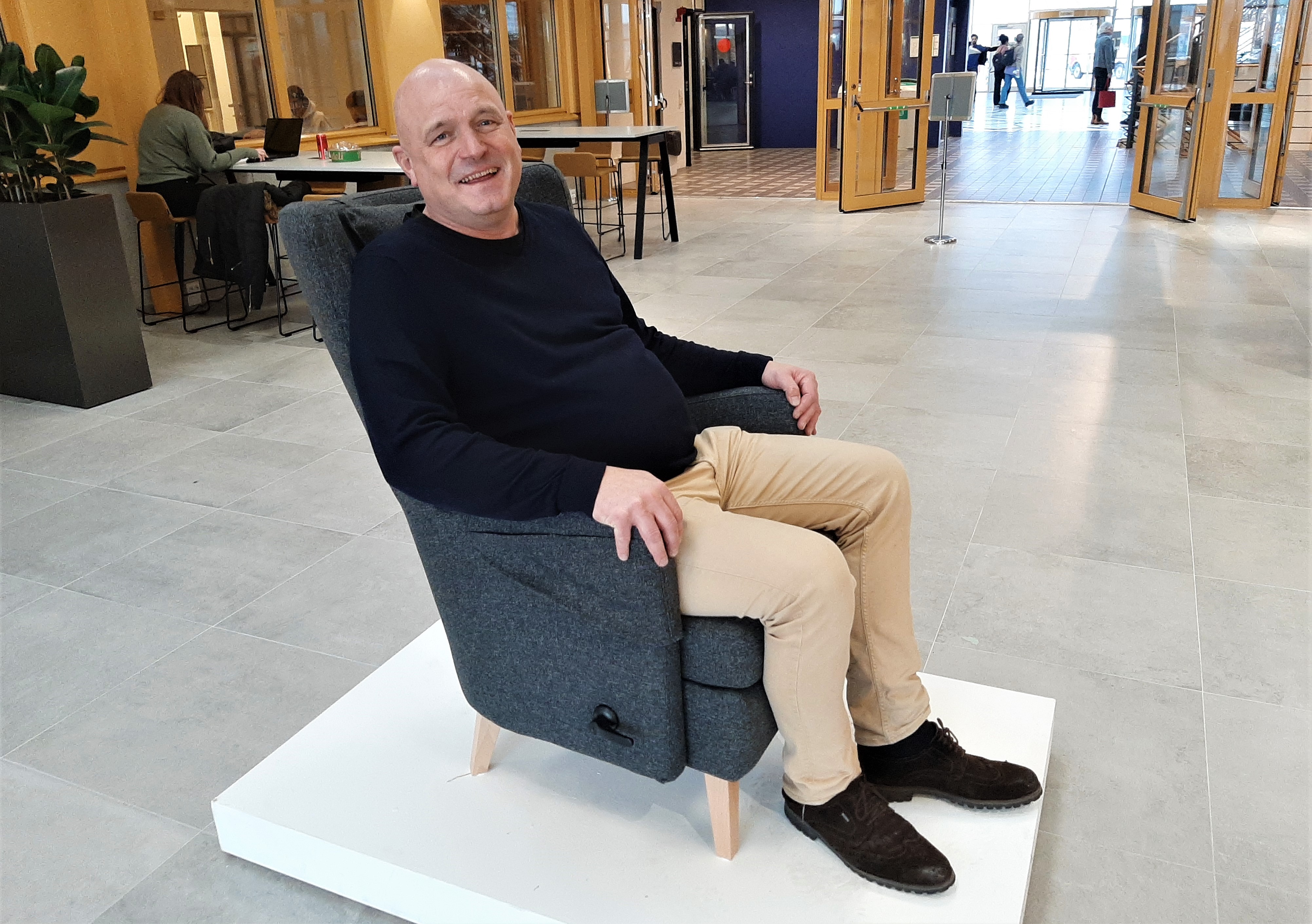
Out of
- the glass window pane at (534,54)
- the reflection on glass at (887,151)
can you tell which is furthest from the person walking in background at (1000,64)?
the glass window pane at (534,54)

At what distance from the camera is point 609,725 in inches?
61.7

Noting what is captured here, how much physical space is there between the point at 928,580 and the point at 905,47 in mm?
7880

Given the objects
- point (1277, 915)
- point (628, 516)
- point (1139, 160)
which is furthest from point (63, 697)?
point (1139, 160)

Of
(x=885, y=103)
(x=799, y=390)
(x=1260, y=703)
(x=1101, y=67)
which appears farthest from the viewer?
(x=1101, y=67)

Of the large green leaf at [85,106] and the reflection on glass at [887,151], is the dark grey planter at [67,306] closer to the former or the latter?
the large green leaf at [85,106]

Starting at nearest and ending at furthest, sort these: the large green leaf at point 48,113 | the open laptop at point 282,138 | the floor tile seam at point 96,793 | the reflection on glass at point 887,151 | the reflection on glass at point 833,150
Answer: the floor tile seam at point 96,793
the large green leaf at point 48,113
the open laptop at point 282,138
the reflection on glass at point 887,151
the reflection on glass at point 833,150

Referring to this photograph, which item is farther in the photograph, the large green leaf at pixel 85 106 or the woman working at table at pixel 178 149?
the woman working at table at pixel 178 149

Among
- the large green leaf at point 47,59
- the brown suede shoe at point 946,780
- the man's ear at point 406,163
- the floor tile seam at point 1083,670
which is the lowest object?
the floor tile seam at point 1083,670

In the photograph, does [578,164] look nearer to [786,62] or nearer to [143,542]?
[143,542]

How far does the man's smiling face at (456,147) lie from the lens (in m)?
1.69

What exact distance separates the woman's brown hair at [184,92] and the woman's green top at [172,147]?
45 millimetres

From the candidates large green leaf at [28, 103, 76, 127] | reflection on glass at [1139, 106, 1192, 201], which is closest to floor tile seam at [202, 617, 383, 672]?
large green leaf at [28, 103, 76, 127]

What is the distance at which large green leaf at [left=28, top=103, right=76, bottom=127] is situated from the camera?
4043mm

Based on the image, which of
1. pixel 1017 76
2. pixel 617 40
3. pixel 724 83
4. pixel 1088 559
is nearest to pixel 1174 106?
pixel 617 40
